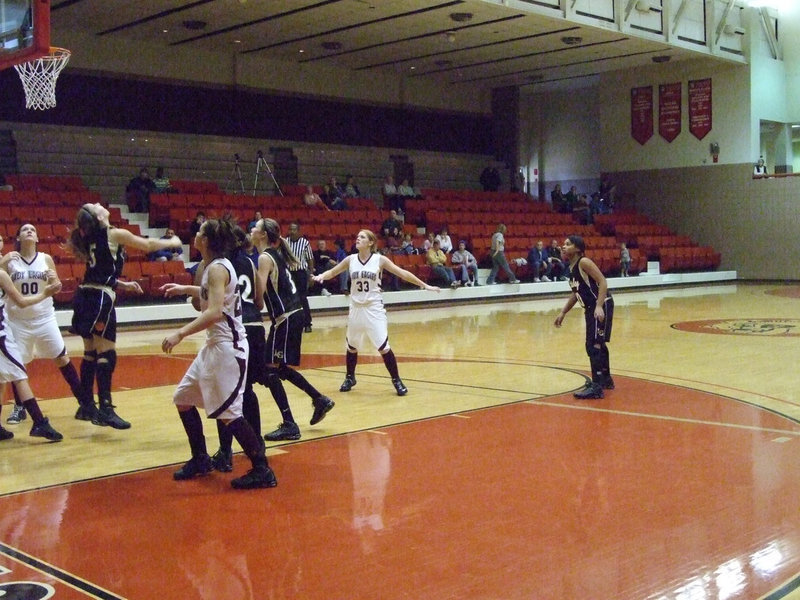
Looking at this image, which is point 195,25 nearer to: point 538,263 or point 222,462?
point 538,263

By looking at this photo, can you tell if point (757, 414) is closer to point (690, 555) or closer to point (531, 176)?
point (690, 555)

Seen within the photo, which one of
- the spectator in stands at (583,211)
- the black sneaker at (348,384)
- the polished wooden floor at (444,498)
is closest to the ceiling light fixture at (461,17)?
the spectator in stands at (583,211)

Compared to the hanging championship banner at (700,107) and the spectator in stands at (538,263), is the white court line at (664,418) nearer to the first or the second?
the spectator in stands at (538,263)

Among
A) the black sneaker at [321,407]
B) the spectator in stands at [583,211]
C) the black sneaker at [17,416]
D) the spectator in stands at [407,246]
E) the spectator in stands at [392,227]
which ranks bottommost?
the black sneaker at [17,416]

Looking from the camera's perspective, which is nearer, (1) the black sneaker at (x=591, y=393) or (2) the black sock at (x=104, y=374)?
(2) the black sock at (x=104, y=374)

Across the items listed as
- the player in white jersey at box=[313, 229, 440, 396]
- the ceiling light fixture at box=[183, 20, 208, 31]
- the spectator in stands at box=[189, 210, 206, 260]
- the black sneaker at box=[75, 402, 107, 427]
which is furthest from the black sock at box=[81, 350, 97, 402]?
the ceiling light fixture at box=[183, 20, 208, 31]

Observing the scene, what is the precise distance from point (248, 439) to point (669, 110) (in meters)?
26.8

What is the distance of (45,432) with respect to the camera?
6.61 m

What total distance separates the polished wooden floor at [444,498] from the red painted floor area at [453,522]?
1cm

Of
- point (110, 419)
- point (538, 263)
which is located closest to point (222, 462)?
point (110, 419)

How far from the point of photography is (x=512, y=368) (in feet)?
33.1

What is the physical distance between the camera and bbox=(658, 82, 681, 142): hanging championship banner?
29156 mm

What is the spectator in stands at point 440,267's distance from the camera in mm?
21188

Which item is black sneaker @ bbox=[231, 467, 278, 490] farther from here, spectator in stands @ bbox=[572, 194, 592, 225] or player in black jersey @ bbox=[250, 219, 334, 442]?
spectator in stands @ bbox=[572, 194, 592, 225]
